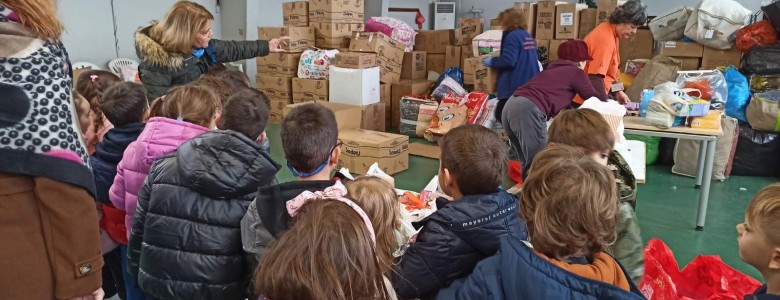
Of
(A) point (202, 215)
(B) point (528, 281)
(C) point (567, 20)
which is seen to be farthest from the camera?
(C) point (567, 20)

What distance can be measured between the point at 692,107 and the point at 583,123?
1.76 meters

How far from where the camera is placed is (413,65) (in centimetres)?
690

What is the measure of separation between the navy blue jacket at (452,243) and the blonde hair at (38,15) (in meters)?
1.03

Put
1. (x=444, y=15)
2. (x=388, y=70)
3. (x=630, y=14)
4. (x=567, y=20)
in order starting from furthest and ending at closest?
(x=444, y=15) → (x=388, y=70) → (x=567, y=20) → (x=630, y=14)

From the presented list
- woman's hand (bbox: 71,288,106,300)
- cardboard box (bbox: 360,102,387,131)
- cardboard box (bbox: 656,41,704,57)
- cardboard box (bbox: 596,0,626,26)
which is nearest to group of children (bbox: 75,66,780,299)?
woman's hand (bbox: 71,288,106,300)

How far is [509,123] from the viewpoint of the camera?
12.2 ft

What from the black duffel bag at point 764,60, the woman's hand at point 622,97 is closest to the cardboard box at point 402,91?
the woman's hand at point 622,97

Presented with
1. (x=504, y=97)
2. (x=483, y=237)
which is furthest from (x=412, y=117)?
(x=483, y=237)

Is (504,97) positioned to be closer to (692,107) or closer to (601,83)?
(601,83)

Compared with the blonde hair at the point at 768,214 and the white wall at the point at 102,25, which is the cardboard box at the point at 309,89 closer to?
the white wall at the point at 102,25

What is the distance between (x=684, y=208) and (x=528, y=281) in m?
3.32

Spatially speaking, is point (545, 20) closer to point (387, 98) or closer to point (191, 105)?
point (387, 98)

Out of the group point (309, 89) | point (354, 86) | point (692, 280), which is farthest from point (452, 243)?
point (309, 89)

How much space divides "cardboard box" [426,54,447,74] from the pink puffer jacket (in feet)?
17.6
